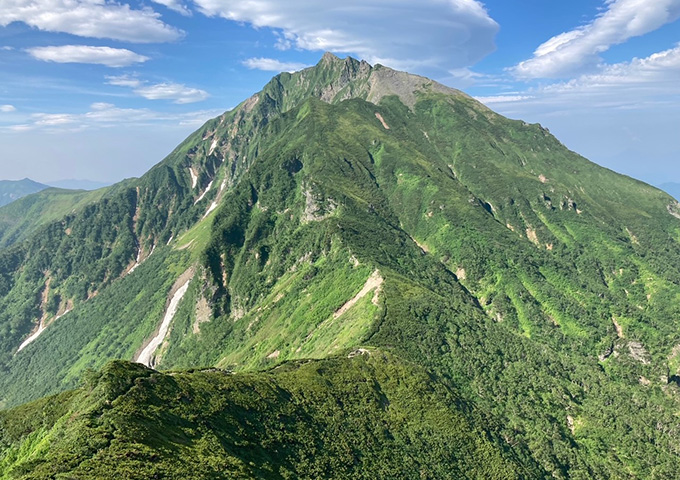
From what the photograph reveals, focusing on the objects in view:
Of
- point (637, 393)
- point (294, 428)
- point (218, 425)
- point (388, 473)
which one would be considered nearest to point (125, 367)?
point (218, 425)

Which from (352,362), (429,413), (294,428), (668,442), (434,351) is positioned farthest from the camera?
(434,351)

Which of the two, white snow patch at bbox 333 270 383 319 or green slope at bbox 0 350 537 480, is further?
white snow patch at bbox 333 270 383 319

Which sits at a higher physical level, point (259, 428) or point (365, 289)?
point (365, 289)

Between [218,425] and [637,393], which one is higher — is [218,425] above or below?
above

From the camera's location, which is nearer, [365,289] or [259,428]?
[259,428]

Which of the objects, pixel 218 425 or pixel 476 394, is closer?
pixel 218 425

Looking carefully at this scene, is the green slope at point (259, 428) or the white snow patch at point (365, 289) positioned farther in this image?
the white snow patch at point (365, 289)

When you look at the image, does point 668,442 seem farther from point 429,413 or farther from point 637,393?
point 429,413

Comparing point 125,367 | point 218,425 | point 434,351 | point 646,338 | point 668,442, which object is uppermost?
point 125,367

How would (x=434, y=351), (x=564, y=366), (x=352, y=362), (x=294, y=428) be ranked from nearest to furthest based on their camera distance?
(x=294, y=428), (x=352, y=362), (x=434, y=351), (x=564, y=366)
